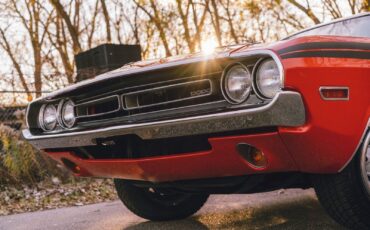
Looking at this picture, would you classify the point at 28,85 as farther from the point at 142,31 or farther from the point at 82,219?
the point at 142,31

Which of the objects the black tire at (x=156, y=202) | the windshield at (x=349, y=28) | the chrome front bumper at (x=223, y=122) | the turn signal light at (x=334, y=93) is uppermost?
the windshield at (x=349, y=28)

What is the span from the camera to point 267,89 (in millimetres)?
2422

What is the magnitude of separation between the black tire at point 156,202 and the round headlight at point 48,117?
25.8 inches

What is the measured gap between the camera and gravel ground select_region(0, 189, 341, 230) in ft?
11.1

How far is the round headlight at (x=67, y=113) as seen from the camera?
3328mm

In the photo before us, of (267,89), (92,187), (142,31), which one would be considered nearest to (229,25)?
(142,31)

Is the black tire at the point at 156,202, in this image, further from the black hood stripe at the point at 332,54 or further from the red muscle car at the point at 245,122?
the black hood stripe at the point at 332,54

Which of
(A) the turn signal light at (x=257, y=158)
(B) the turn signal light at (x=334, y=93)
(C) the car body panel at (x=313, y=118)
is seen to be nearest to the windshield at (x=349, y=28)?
(C) the car body panel at (x=313, y=118)

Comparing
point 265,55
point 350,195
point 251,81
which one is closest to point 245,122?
point 251,81

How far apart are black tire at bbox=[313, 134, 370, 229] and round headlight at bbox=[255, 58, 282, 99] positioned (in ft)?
1.85

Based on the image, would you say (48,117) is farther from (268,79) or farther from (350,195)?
(350,195)

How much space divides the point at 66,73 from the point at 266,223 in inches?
289

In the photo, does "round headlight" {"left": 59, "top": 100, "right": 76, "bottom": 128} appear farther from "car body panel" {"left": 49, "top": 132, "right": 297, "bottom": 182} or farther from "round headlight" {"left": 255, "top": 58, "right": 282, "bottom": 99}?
"round headlight" {"left": 255, "top": 58, "right": 282, "bottom": 99}

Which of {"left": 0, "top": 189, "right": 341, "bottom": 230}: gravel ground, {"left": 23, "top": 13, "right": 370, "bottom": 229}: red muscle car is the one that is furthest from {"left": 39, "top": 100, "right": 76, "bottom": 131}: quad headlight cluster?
{"left": 0, "top": 189, "right": 341, "bottom": 230}: gravel ground
